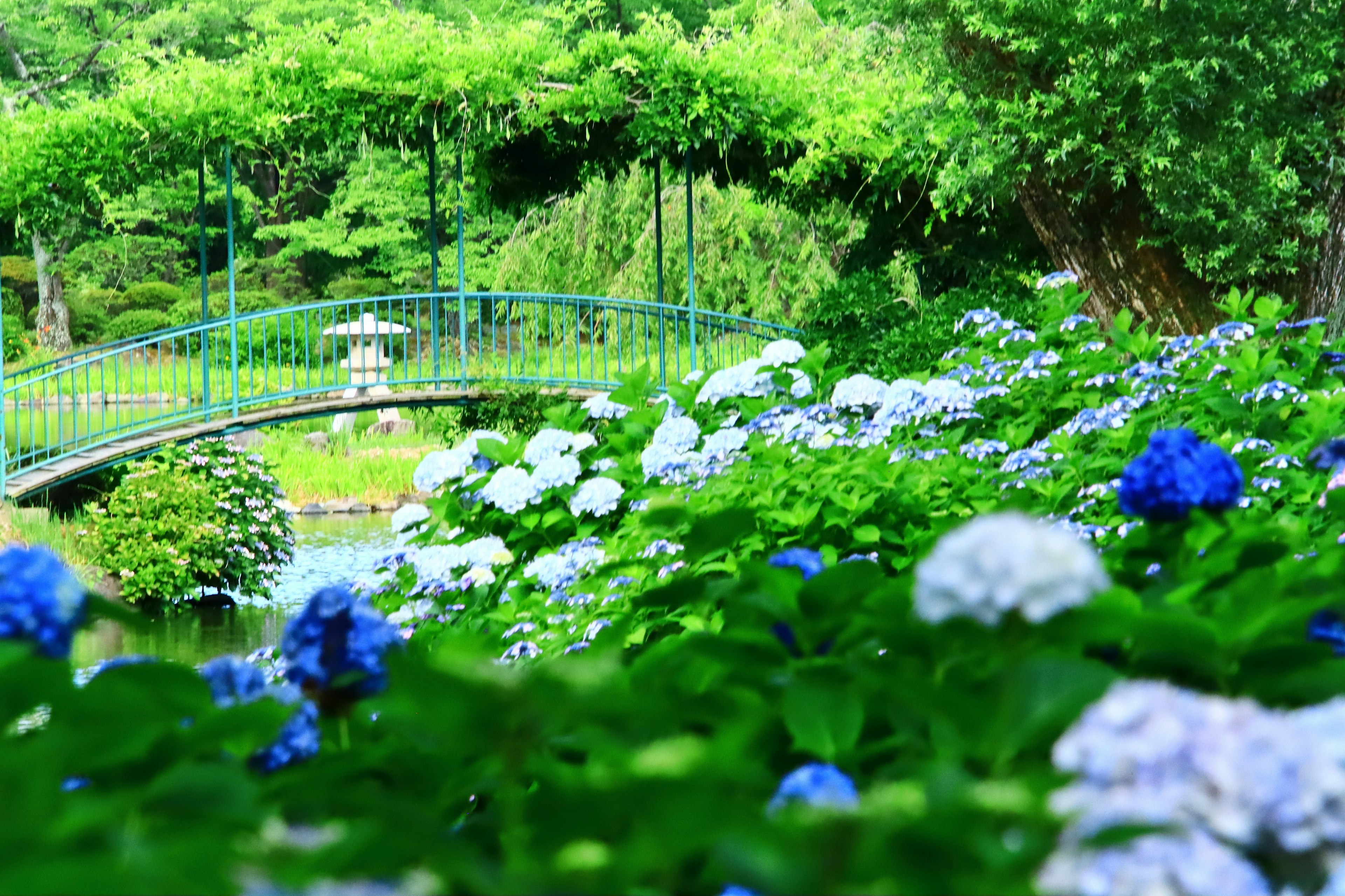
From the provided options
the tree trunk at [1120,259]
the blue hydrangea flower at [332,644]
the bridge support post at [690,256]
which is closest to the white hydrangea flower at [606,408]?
the blue hydrangea flower at [332,644]

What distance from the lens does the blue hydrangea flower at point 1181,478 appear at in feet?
4.35

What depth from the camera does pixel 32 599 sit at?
107 centimetres

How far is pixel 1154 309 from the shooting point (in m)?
6.90

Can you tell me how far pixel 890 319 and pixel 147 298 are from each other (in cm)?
1756

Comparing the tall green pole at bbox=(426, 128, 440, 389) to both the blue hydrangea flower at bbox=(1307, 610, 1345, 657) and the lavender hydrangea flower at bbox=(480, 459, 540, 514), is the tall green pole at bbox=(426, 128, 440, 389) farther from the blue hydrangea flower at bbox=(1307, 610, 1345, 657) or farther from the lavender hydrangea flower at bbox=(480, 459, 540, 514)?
the blue hydrangea flower at bbox=(1307, 610, 1345, 657)

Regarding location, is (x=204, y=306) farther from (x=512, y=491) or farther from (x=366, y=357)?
(x=366, y=357)

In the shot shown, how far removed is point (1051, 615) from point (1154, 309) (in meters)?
6.36

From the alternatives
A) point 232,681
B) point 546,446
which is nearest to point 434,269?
point 546,446

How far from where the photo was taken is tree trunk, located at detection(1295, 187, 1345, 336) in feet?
20.7

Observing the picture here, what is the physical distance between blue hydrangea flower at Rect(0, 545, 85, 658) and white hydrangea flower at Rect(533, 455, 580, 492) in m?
2.38

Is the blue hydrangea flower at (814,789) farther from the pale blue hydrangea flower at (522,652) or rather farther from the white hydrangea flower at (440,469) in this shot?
the white hydrangea flower at (440,469)

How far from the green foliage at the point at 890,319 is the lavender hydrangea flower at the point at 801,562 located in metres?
4.74

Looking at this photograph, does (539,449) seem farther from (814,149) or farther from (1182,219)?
(814,149)

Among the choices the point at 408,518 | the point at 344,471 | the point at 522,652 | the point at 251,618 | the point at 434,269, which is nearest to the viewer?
the point at 522,652
